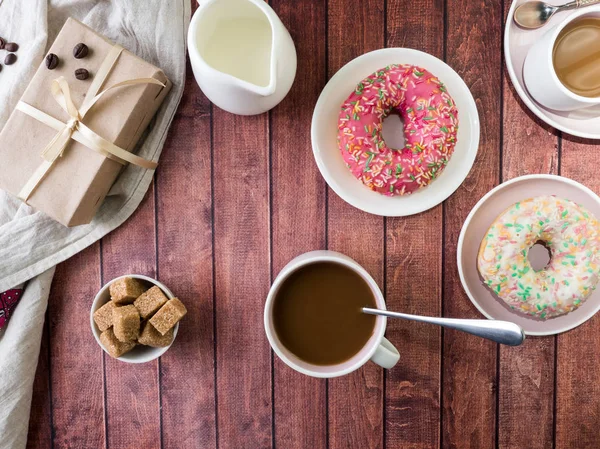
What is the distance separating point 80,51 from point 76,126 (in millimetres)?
130

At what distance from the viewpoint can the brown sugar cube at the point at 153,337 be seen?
0.89m

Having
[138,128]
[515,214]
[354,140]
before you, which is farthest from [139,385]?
[515,214]

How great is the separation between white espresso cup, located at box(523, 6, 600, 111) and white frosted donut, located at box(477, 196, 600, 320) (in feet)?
0.54

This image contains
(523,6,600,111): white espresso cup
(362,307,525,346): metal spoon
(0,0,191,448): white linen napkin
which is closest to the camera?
(362,307,525,346): metal spoon

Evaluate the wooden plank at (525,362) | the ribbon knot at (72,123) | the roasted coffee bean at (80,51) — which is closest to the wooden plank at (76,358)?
the ribbon knot at (72,123)

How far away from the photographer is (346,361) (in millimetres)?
844

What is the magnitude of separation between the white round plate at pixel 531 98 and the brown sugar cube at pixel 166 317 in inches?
28.3

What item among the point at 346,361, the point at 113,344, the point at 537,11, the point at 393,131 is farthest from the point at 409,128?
the point at 113,344

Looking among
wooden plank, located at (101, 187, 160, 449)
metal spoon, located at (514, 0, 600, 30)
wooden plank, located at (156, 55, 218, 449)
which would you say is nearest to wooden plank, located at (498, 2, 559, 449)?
metal spoon, located at (514, 0, 600, 30)

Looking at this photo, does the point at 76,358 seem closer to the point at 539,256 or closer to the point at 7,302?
the point at 7,302

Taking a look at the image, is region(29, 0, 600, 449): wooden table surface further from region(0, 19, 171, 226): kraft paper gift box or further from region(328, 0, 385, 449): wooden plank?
region(0, 19, 171, 226): kraft paper gift box

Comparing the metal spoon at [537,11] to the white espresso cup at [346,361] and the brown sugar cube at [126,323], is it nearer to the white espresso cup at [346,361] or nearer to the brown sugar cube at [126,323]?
the white espresso cup at [346,361]

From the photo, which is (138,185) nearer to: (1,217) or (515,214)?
(1,217)

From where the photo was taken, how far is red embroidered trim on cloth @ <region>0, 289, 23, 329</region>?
3.24ft
